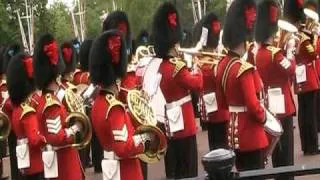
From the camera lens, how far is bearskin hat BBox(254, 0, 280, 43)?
5797 mm

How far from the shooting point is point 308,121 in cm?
708

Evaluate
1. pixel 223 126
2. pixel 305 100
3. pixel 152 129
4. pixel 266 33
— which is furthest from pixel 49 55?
pixel 305 100

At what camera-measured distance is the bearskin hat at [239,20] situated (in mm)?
5297

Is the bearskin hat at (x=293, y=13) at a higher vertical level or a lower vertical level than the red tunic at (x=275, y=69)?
higher

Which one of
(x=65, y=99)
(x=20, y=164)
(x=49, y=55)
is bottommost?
(x=20, y=164)

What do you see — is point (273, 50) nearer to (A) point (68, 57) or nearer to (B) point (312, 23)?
→ (B) point (312, 23)

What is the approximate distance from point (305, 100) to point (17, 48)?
3410mm

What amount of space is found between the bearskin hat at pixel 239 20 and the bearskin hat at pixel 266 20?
403mm

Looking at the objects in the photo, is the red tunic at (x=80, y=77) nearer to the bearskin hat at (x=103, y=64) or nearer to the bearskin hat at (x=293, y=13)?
the bearskin hat at (x=293, y=13)

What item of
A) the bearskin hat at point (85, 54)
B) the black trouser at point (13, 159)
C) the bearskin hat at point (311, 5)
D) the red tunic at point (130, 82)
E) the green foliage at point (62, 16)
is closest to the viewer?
the red tunic at point (130, 82)

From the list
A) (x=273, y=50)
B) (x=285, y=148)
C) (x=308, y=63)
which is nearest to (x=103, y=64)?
(x=273, y=50)

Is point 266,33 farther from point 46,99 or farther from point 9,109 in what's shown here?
point 9,109

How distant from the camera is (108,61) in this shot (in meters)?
4.53

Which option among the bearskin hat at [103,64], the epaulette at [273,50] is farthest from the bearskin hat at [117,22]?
the bearskin hat at [103,64]
